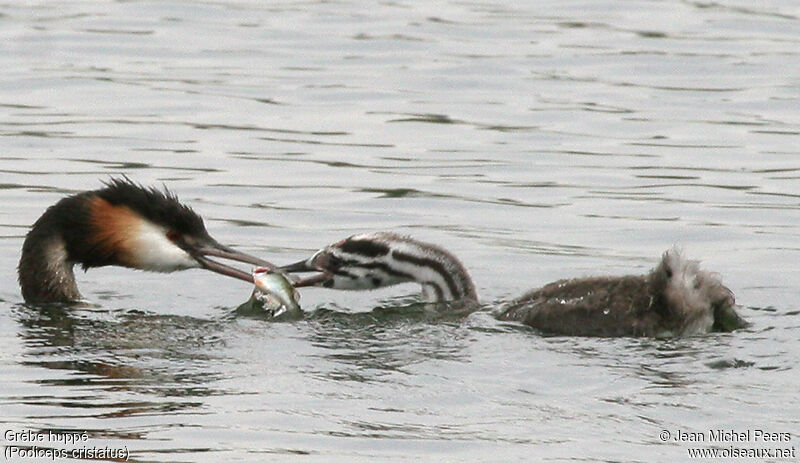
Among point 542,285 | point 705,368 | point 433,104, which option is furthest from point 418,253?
point 433,104

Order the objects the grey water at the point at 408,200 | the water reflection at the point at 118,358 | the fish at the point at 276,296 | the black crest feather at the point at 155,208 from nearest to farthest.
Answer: the grey water at the point at 408,200 → the water reflection at the point at 118,358 → the fish at the point at 276,296 → the black crest feather at the point at 155,208

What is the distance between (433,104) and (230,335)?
7344 millimetres

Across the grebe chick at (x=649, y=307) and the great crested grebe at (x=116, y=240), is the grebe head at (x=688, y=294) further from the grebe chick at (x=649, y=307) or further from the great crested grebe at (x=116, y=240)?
the great crested grebe at (x=116, y=240)

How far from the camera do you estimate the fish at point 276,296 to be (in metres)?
9.91

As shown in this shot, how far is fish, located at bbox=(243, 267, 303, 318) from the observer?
32.5 ft

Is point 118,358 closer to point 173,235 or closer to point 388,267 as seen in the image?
point 173,235

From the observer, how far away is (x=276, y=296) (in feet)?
32.6

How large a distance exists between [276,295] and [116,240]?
94 centimetres

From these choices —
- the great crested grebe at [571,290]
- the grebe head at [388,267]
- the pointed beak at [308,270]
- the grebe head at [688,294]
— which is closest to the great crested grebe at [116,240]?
the pointed beak at [308,270]

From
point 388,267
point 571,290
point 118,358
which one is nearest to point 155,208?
point 388,267

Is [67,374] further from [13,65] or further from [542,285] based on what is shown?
[13,65]

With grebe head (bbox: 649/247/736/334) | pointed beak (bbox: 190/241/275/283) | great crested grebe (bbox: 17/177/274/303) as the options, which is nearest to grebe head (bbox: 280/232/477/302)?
pointed beak (bbox: 190/241/275/283)

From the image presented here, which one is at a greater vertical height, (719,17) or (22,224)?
(719,17)

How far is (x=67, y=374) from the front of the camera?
27.7 feet
